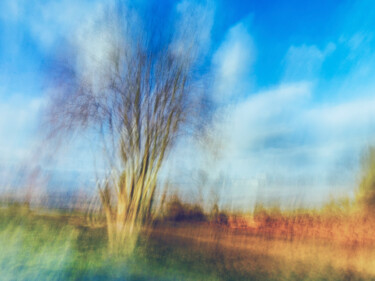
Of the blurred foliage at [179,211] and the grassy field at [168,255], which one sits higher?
the blurred foliage at [179,211]

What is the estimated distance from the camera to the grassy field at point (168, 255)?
4.33 meters

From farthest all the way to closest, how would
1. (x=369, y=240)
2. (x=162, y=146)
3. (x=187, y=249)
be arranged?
(x=162, y=146)
(x=187, y=249)
(x=369, y=240)

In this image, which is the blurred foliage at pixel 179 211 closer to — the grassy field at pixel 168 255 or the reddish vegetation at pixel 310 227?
the grassy field at pixel 168 255

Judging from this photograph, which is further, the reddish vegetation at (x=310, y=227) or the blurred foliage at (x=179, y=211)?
the blurred foliage at (x=179, y=211)

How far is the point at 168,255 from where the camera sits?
16.5 feet

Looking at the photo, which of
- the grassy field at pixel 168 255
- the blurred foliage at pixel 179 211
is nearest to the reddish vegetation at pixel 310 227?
the grassy field at pixel 168 255

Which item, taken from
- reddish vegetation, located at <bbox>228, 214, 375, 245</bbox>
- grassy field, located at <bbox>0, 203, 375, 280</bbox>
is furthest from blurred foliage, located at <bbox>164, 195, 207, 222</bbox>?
reddish vegetation, located at <bbox>228, 214, 375, 245</bbox>

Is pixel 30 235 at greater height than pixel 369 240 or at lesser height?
lesser

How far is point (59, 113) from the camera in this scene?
17.0ft

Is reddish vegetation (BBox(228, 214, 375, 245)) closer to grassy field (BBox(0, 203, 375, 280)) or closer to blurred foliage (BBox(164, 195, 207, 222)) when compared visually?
grassy field (BBox(0, 203, 375, 280))

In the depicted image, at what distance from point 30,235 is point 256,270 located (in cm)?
392

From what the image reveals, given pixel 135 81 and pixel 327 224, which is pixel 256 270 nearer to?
pixel 327 224

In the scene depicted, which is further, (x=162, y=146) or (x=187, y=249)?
(x=162, y=146)

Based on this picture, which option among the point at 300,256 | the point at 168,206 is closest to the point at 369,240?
the point at 300,256
